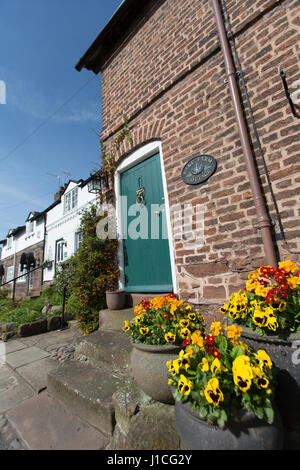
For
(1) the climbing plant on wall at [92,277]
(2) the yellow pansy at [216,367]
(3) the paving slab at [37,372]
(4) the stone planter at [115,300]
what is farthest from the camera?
(1) the climbing plant on wall at [92,277]

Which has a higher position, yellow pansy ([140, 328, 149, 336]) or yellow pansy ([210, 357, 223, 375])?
yellow pansy ([140, 328, 149, 336])

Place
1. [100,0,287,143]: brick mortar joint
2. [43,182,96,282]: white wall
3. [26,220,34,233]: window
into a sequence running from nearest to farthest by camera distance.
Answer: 1. [100,0,287,143]: brick mortar joint
2. [43,182,96,282]: white wall
3. [26,220,34,233]: window

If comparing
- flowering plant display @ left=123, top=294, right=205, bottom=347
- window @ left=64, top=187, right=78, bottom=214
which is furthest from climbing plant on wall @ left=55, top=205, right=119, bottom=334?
window @ left=64, top=187, right=78, bottom=214

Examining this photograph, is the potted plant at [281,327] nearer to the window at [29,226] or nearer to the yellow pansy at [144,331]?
the yellow pansy at [144,331]

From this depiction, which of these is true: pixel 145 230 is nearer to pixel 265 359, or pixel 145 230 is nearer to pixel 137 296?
pixel 137 296

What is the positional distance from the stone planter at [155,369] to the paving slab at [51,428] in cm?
50

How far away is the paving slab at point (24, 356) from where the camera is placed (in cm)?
302

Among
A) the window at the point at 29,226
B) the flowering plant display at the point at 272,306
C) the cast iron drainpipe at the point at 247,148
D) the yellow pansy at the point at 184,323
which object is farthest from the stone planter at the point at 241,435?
the window at the point at 29,226

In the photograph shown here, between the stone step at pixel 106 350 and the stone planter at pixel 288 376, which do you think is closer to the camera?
the stone planter at pixel 288 376

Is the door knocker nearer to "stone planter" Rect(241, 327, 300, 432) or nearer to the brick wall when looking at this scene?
the brick wall

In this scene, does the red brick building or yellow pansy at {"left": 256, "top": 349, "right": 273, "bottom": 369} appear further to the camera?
the red brick building

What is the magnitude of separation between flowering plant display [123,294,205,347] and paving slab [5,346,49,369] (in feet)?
7.19

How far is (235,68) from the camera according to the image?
2.71 m

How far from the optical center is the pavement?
156 centimetres
